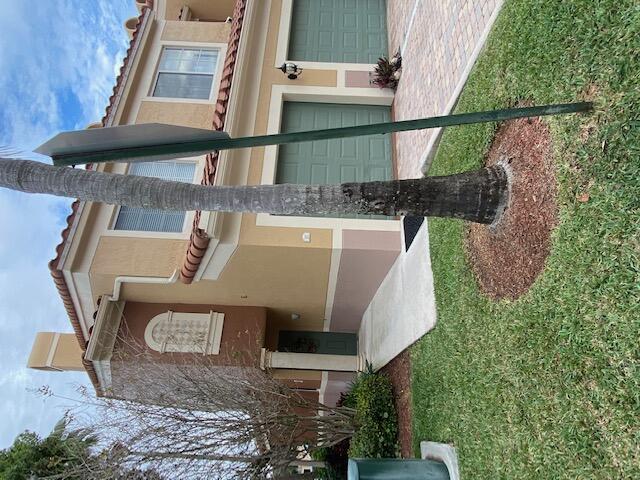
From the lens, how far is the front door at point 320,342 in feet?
41.8

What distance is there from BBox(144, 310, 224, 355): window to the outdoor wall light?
5.49 metres

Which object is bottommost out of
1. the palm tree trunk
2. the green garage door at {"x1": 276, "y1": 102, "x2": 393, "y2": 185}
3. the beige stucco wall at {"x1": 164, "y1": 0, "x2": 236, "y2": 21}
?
the palm tree trunk

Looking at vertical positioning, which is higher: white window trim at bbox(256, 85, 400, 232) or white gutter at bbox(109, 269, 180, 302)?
white window trim at bbox(256, 85, 400, 232)

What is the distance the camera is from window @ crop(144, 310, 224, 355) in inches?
395

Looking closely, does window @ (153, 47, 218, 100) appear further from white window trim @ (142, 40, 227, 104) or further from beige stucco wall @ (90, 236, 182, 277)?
beige stucco wall @ (90, 236, 182, 277)

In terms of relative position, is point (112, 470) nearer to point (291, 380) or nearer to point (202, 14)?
point (291, 380)

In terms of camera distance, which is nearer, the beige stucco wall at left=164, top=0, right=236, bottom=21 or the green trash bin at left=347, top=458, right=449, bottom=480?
the green trash bin at left=347, top=458, right=449, bottom=480

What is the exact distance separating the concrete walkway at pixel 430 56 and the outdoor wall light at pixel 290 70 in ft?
7.40

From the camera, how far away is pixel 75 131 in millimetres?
2953

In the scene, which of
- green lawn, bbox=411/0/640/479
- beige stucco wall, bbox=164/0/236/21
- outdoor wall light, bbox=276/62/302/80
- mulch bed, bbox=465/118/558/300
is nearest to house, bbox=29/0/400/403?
outdoor wall light, bbox=276/62/302/80

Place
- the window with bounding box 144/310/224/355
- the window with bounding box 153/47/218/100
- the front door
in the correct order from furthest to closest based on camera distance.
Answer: the front door
the window with bounding box 153/47/218/100
the window with bounding box 144/310/224/355

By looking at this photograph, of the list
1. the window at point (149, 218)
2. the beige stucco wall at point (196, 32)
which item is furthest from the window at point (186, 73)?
the window at point (149, 218)

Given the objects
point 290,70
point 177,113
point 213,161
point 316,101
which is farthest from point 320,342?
point 290,70

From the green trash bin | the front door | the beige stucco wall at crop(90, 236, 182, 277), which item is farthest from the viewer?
the front door
